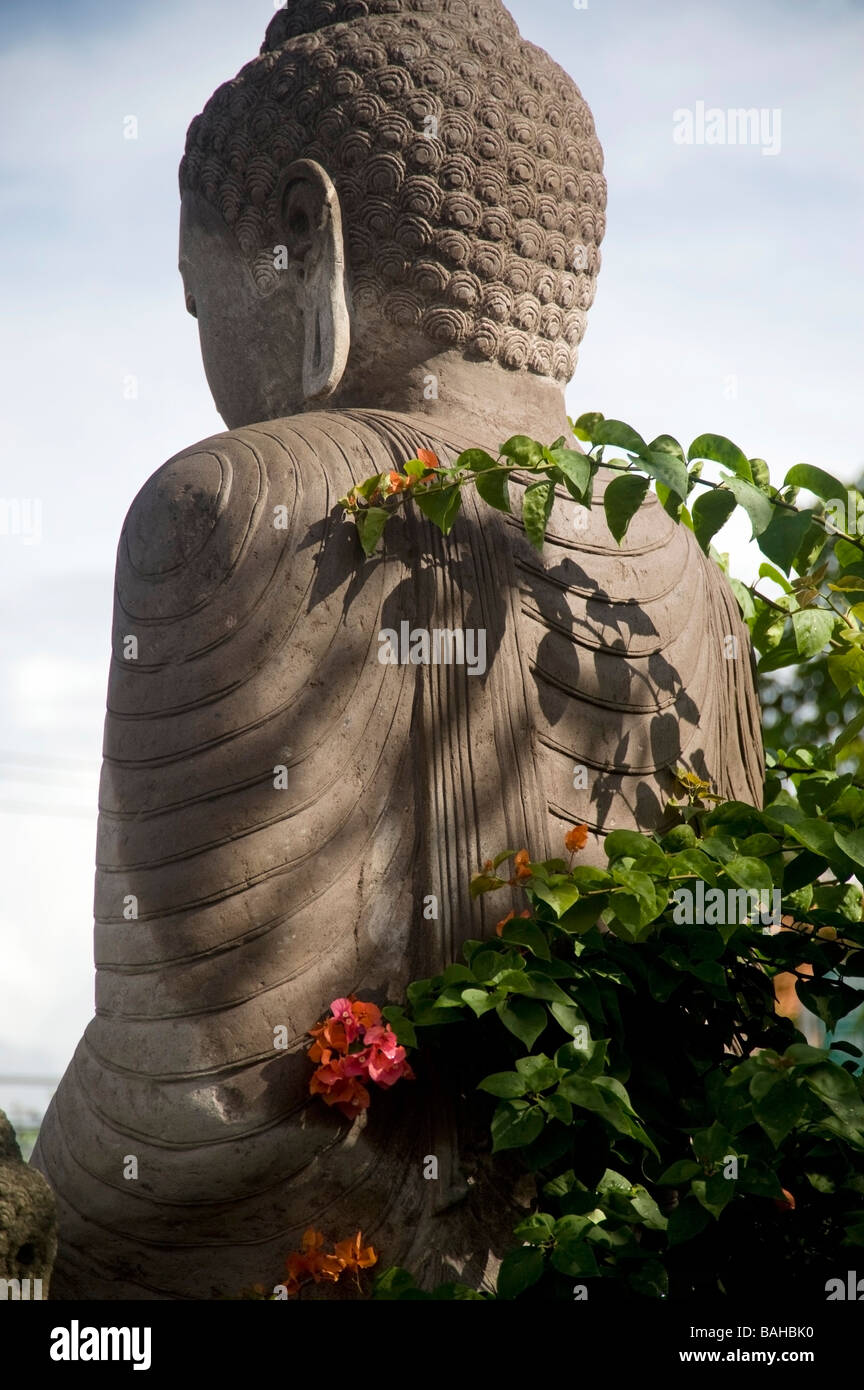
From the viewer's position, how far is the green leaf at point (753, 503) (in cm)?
319

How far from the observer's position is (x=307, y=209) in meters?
3.87

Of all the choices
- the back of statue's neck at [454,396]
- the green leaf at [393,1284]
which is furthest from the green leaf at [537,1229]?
the back of statue's neck at [454,396]

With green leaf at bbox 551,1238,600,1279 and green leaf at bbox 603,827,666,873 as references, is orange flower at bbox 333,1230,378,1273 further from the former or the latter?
green leaf at bbox 603,827,666,873

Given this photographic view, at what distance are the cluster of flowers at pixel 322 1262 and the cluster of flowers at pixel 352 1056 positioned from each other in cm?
25

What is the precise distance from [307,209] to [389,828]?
60.7 inches

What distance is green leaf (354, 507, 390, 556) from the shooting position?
339 cm

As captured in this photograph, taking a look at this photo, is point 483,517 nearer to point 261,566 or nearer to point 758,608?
point 261,566

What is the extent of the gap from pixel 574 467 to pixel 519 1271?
62.1 inches

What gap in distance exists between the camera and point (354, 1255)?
3.13m

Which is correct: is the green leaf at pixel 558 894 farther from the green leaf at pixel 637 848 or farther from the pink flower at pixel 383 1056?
the pink flower at pixel 383 1056

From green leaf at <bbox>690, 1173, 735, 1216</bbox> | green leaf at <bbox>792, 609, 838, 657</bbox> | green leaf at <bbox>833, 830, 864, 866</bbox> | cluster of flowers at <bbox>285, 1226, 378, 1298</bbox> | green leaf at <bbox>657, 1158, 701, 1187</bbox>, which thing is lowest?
cluster of flowers at <bbox>285, 1226, 378, 1298</bbox>

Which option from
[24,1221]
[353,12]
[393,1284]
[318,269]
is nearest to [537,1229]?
[393,1284]

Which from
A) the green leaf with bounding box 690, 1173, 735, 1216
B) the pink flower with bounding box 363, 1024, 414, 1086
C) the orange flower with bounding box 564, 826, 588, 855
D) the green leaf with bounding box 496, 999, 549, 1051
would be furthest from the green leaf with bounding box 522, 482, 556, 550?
the green leaf with bounding box 690, 1173, 735, 1216
